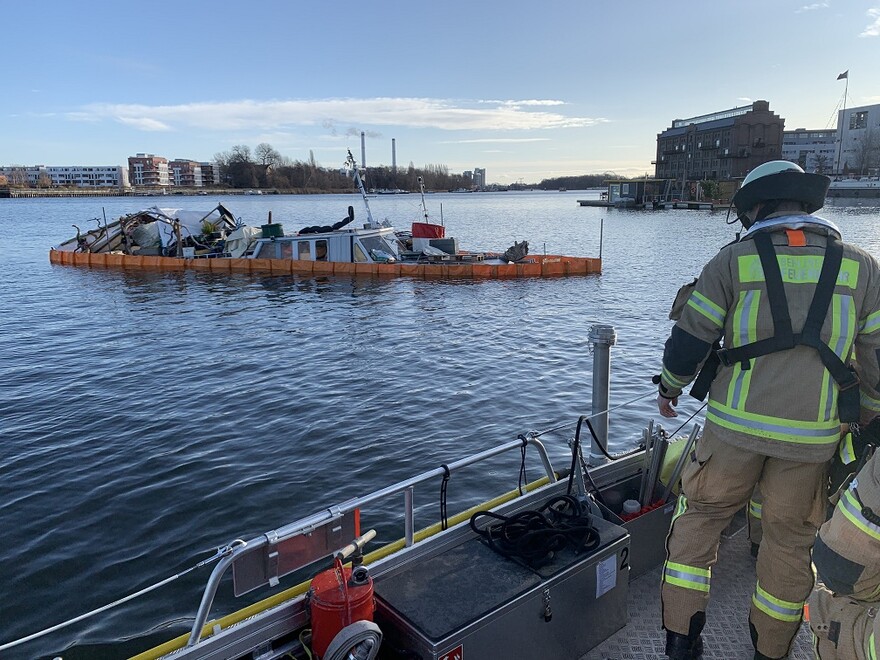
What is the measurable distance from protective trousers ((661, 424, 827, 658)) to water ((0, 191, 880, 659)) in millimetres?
4732

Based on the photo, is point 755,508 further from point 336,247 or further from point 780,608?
point 336,247

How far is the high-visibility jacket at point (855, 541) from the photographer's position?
6.52 feet

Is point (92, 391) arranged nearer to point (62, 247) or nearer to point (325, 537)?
point (325, 537)

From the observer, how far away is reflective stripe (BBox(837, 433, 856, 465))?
2957 millimetres

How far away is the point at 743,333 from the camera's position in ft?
9.67

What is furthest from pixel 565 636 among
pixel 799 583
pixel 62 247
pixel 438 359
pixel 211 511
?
pixel 62 247

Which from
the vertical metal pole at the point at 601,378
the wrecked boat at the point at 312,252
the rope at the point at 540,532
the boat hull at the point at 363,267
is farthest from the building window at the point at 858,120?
the rope at the point at 540,532

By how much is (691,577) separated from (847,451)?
3.21 feet

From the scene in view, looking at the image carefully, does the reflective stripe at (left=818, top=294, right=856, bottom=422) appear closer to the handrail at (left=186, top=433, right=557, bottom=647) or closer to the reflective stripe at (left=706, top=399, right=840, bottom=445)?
the reflective stripe at (left=706, top=399, right=840, bottom=445)

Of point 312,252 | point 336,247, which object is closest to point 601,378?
point 336,247

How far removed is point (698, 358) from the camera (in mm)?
3092

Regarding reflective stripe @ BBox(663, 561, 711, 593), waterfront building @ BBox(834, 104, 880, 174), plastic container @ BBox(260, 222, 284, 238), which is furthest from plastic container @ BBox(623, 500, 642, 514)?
waterfront building @ BBox(834, 104, 880, 174)

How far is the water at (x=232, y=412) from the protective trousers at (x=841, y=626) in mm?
5395

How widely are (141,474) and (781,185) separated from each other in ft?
28.3
